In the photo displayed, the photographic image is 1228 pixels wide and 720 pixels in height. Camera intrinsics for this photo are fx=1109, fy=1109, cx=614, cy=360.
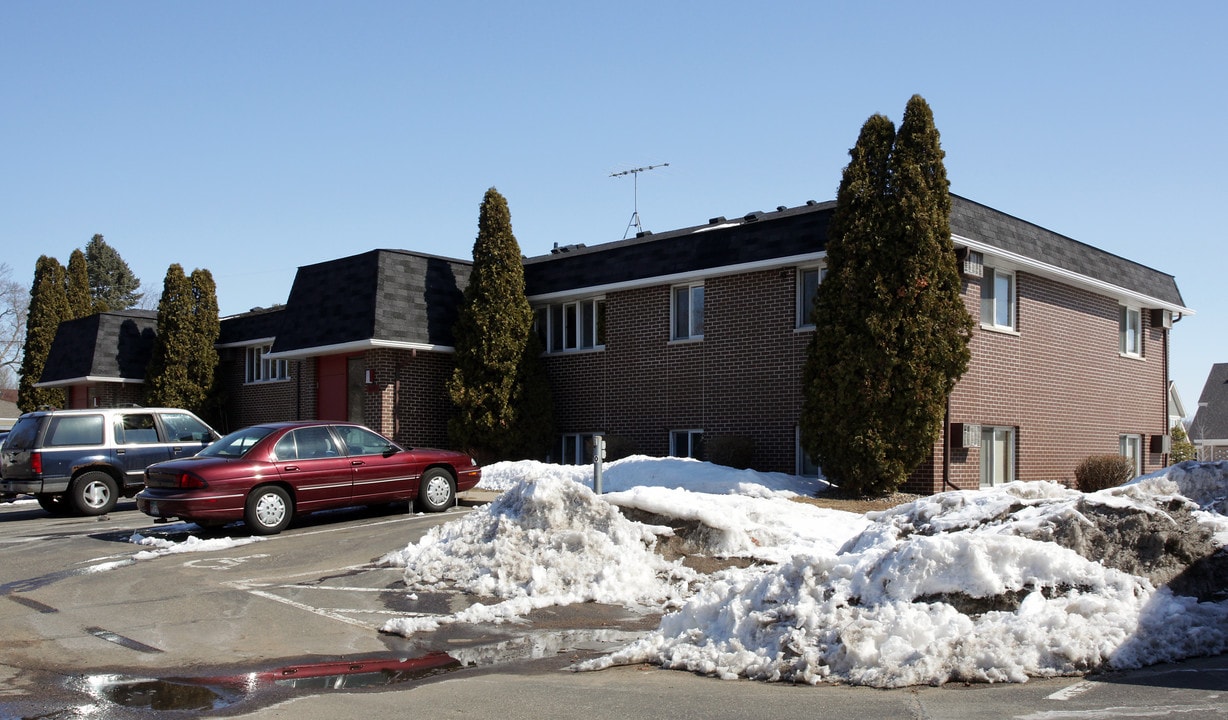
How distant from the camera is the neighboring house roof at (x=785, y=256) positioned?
19.5 metres

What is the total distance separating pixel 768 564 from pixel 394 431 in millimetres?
13907

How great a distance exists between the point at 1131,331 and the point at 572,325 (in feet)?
43.1

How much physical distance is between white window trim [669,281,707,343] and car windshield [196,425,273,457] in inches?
360

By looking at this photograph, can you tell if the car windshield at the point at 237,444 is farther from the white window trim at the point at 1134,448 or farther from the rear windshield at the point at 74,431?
the white window trim at the point at 1134,448

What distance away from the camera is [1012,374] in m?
20.7

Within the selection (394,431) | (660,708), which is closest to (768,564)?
(660,708)

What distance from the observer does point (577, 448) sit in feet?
79.5

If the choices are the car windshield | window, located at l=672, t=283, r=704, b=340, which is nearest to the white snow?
the car windshield

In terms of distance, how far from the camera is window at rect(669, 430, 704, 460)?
2158 centimetres

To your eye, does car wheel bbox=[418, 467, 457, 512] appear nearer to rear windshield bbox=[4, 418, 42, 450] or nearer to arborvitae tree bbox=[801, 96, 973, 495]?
arborvitae tree bbox=[801, 96, 973, 495]

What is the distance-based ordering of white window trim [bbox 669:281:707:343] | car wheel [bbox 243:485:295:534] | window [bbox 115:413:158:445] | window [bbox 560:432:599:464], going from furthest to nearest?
1. window [bbox 560:432:599:464]
2. white window trim [bbox 669:281:707:343]
3. window [bbox 115:413:158:445]
4. car wheel [bbox 243:485:295:534]

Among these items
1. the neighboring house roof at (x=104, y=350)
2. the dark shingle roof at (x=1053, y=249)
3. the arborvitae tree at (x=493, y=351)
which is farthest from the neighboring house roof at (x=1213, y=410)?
the neighboring house roof at (x=104, y=350)

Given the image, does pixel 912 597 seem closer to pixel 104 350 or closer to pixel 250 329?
pixel 250 329

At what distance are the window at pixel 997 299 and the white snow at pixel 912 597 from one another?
10531mm
